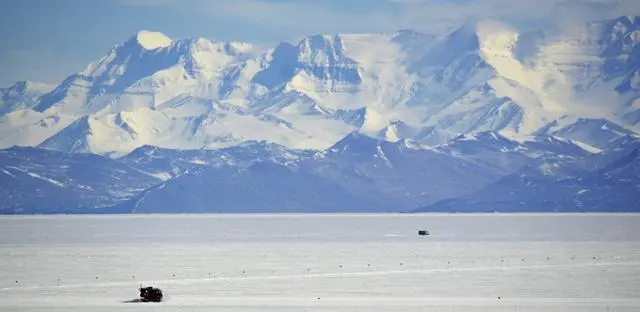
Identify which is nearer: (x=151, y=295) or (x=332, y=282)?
(x=151, y=295)

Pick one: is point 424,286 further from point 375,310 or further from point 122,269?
point 122,269

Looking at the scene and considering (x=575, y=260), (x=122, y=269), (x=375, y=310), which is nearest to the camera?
(x=375, y=310)

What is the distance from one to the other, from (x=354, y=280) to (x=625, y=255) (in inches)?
2309

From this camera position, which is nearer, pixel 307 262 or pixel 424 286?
pixel 424 286

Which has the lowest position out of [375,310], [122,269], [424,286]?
[375,310]

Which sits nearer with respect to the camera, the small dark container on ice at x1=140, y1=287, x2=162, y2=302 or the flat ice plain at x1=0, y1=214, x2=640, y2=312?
the flat ice plain at x1=0, y1=214, x2=640, y2=312

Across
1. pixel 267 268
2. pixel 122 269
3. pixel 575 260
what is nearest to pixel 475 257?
pixel 575 260

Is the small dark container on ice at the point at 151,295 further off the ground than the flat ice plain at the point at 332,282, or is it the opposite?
the flat ice plain at the point at 332,282

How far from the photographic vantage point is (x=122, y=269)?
534 feet

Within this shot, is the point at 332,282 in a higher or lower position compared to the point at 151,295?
higher

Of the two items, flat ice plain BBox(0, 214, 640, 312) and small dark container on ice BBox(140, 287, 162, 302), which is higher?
flat ice plain BBox(0, 214, 640, 312)

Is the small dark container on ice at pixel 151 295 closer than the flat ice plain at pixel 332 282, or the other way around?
the flat ice plain at pixel 332 282

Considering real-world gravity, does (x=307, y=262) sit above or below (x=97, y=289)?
above

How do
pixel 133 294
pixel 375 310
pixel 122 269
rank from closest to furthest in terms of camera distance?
pixel 375 310 < pixel 133 294 < pixel 122 269
